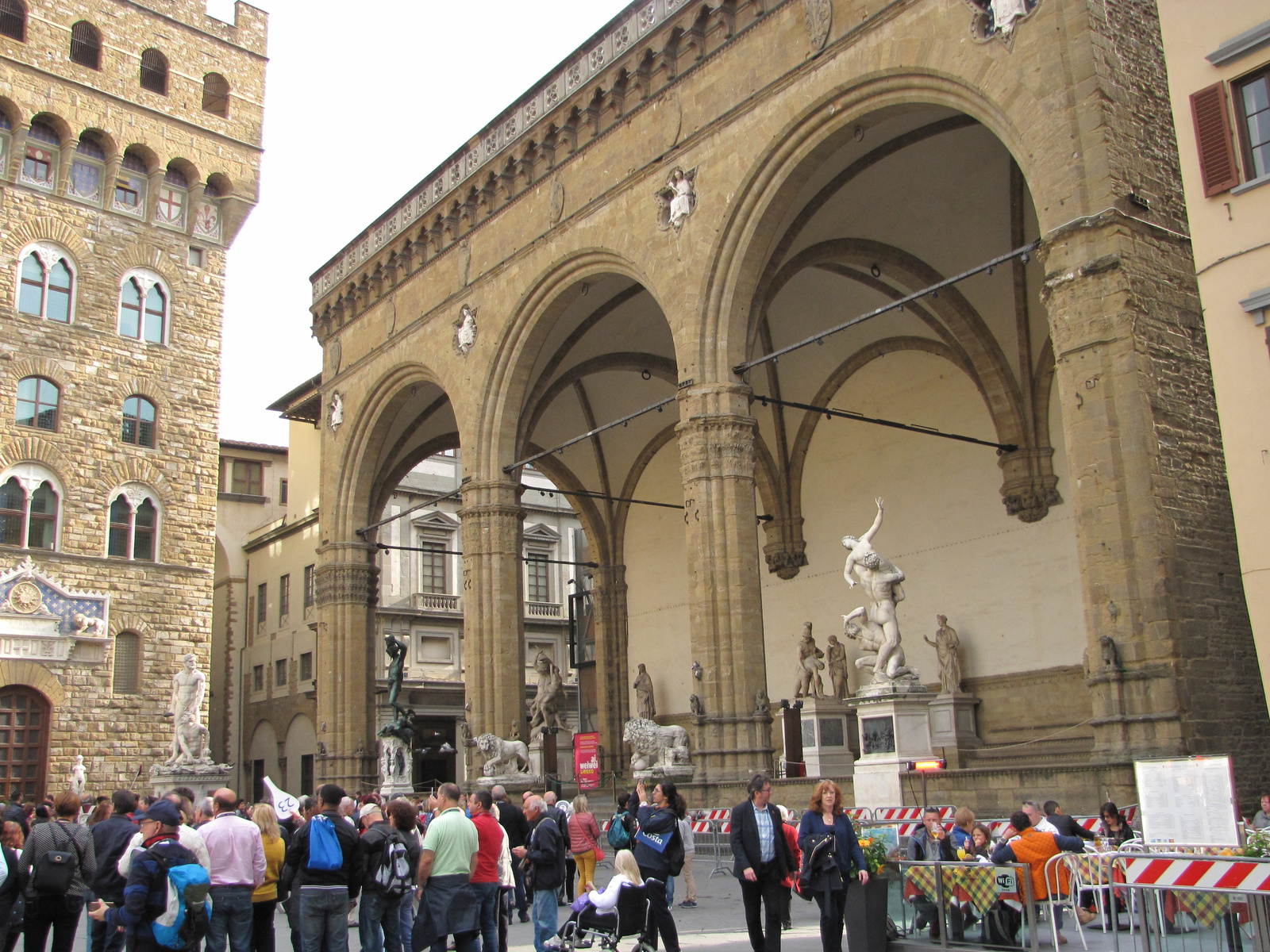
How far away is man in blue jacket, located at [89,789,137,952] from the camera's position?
760 centimetres

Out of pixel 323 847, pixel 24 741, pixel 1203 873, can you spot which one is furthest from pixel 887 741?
pixel 24 741

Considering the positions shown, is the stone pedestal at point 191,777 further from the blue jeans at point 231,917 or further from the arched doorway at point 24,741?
the blue jeans at point 231,917

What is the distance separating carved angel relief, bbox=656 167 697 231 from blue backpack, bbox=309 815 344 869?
12.4m

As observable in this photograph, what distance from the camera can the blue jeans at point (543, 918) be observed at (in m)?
8.98

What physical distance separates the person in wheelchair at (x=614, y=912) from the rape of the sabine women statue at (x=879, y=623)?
644 centimetres

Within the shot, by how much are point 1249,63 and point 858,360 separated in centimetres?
1356

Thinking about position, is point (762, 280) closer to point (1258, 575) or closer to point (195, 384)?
point (1258, 575)

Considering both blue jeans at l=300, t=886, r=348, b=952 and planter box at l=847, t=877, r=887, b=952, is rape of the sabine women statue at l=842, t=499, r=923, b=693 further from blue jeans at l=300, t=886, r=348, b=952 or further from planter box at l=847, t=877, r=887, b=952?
blue jeans at l=300, t=886, r=348, b=952

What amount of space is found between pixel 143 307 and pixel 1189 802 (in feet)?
A: 93.5

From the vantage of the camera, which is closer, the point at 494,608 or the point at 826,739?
the point at 826,739

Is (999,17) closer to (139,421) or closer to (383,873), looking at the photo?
(383,873)

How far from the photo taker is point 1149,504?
11.6 m

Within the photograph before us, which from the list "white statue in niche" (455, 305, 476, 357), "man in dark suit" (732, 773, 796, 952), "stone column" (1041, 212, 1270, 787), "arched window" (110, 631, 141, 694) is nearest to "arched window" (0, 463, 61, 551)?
"arched window" (110, 631, 141, 694)

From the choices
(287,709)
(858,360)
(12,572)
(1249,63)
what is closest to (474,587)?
(858,360)
